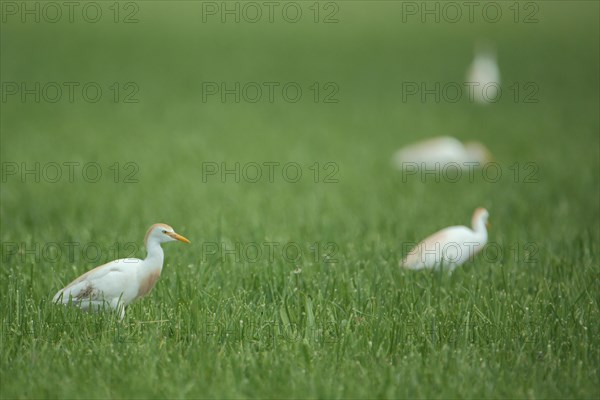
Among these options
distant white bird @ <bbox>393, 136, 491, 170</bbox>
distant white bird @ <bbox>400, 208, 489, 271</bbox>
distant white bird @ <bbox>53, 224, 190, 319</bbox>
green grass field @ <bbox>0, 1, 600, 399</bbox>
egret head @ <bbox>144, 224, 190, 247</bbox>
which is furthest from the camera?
distant white bird @ <bbox>393, 136, 491, 170</bbox>

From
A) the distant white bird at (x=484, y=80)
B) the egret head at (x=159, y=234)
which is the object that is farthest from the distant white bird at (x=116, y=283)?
the distant white bird at (x=484, y=80)

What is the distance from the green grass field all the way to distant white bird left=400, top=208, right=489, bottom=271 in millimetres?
94

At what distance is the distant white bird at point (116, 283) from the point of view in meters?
4.70

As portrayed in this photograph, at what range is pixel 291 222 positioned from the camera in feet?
26.8

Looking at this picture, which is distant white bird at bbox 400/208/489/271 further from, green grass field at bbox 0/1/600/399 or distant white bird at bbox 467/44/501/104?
distant white bird at bbox 467/44/501/104

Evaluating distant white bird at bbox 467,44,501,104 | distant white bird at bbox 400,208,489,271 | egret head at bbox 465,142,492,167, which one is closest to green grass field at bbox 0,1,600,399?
distant white bird at bbox 400,208,489,271

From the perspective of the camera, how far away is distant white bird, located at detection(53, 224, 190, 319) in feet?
15.4

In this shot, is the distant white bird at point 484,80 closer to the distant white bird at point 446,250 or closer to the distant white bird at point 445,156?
the distant white bird at point 445,156

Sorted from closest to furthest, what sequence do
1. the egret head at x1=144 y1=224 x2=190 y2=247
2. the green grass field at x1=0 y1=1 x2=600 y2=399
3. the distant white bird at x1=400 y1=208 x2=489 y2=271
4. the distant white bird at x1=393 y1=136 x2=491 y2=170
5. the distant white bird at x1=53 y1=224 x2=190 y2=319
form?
the green grass field at x1=0 y1=1 x2=600 y2=399, the distant white bird at x1=53 y1=224 x2=190 y2=319, the egret head at x1=144 y1=224 x2=190 y2=247, the distant white bird at x1=400 y1=208 x2=489 y2=271, the distant white bird at x1=393 y1=136 x2=491 y2=170

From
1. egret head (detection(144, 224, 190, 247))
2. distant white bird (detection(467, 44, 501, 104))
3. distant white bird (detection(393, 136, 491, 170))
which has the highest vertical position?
distant white bird (detection(467, 44, 501, 104))

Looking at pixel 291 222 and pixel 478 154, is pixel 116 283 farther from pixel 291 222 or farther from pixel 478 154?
pixel 478 154

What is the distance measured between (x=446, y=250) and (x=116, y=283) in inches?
96.1

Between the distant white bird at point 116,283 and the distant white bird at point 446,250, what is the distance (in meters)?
1.98

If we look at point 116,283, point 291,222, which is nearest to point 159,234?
point 116,283
